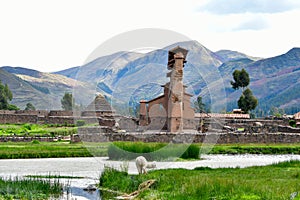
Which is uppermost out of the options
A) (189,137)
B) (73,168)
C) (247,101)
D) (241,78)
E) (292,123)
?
(241,78)

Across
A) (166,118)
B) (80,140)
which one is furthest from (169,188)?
(166,118)

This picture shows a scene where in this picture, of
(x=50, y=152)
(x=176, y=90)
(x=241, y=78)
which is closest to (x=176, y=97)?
(x=176, y=90)

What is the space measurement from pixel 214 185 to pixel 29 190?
7350 mm

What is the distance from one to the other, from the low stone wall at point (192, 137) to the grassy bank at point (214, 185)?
81.3 ft

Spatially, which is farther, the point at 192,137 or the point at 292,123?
the point at 292,123

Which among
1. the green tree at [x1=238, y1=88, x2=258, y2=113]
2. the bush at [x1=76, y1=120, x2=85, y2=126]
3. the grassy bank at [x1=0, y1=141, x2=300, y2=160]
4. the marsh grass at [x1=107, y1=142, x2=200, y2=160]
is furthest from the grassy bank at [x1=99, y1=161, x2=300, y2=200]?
the green tree at [x1=238, y1=88, x2=258, y2=113]

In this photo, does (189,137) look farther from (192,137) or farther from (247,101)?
(247,101)

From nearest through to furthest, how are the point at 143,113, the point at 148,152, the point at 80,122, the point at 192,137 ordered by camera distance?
the point at 148,152
the point at 192,137
the point at 143,113
the point at 80,122

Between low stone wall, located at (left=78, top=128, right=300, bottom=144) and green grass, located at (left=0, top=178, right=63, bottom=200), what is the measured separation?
30.3 metres

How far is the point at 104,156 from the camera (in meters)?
46.1

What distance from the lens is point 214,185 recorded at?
20.7m

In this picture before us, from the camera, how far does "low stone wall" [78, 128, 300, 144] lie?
177 feet

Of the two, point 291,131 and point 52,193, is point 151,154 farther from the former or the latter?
point 291,131

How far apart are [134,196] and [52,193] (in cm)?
340
